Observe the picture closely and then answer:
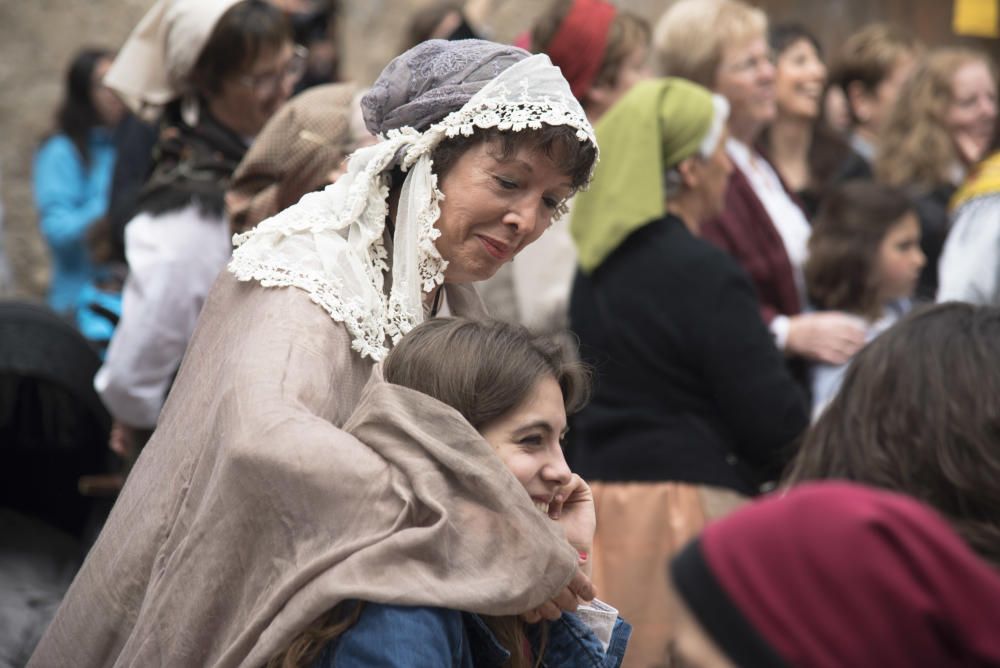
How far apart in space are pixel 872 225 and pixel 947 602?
12.4 ft

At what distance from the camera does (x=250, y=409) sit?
2.30 metres

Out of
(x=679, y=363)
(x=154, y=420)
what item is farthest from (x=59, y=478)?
(x=679, y=363)

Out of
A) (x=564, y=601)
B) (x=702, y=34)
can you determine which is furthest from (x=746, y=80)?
(x=564, y=601)

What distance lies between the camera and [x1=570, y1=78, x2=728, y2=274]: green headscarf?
4.21 m

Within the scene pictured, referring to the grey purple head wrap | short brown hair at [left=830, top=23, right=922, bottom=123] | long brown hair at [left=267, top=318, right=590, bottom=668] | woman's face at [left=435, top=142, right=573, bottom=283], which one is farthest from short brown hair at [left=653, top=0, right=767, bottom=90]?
long brown hair at [left=267, top=318, right=590, bottom=668]

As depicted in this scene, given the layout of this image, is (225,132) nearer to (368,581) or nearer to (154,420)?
(154,420)

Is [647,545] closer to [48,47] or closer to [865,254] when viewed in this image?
[865,254]

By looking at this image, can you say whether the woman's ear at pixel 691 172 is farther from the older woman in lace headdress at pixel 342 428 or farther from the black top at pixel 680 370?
the older woman in lace headdress at pixel 342 428

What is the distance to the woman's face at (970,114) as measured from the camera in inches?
228

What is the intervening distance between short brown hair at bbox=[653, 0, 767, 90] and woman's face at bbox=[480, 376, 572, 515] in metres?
3.06

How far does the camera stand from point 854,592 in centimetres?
139

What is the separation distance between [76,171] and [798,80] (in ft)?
12.0

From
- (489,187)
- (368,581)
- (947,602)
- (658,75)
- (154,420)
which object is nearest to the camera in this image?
(947,602)

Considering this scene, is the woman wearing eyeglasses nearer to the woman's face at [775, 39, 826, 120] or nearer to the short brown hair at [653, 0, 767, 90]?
the short brown hair at [653, 0, 767, 90]
